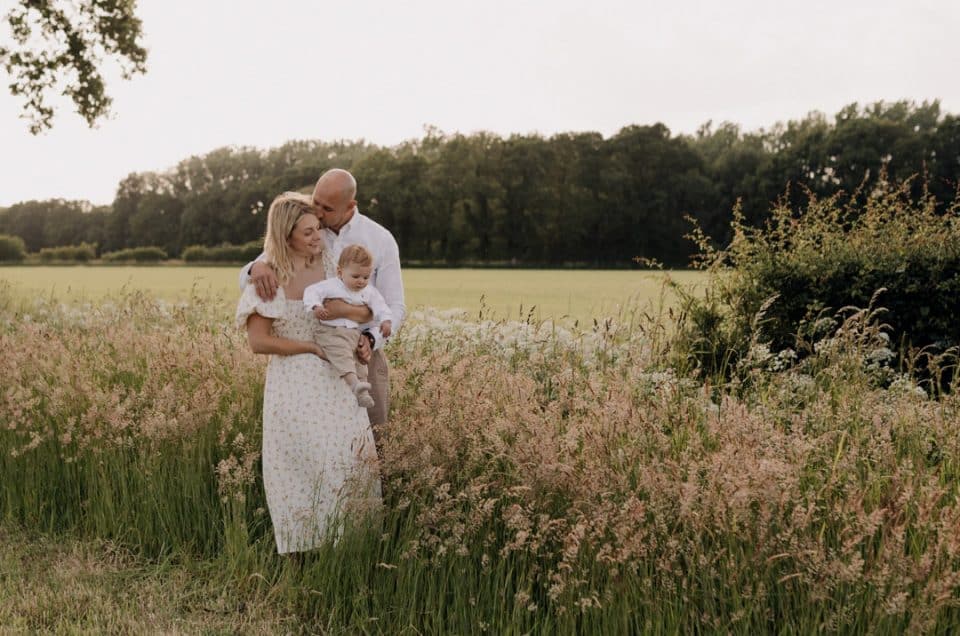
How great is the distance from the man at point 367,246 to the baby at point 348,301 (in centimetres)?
15

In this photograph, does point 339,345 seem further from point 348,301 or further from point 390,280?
point 390,280

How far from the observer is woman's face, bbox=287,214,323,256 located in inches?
178

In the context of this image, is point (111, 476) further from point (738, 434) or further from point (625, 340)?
point (625, 340)

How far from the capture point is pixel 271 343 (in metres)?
4.57

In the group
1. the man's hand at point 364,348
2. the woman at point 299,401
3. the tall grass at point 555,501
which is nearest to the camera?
the tall grass at point 555,501

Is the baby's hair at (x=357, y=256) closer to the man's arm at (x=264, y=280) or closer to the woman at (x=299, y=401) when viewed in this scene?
the woman at (x=299, y=401)

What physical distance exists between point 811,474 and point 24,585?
15.7ft

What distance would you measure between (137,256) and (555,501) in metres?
71.1

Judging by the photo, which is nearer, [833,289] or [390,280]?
[390,280]

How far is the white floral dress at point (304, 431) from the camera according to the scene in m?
4.56

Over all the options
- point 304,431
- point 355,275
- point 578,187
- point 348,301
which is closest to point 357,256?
point 355,275

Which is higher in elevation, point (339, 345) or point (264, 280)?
point (264, 280)

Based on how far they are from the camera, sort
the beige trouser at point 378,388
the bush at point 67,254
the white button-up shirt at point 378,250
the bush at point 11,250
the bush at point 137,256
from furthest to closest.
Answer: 1. the bush at point 137,256
2. the bush at point 67,254
3. the bush at point 11,250
4. the beige trouser at point 378,388
5. the white button-up shirt at point 378,250

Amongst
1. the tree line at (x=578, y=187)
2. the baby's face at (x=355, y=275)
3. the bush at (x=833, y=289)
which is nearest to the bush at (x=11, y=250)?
the tree line at (x=578, y=187)
